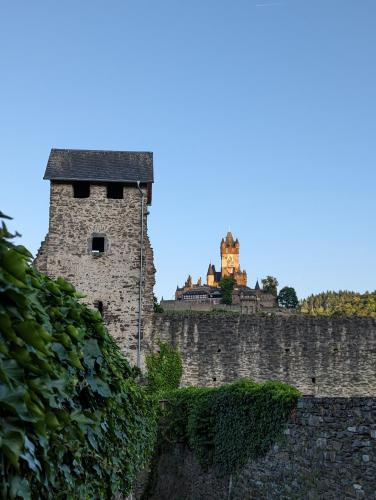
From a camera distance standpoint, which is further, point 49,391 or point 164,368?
point 164,368

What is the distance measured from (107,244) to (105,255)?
0.44m

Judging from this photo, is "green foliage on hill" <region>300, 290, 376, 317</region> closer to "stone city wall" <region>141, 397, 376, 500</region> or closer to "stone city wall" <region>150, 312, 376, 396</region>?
"stone city wall" <region>150, 312, 376, 396</region>

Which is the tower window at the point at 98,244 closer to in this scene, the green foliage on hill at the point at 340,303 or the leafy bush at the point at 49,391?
the leafy bush at the point at 49,391

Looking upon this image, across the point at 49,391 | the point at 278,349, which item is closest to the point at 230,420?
the point at 49,391

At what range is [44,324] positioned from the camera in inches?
159

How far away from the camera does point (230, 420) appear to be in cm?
1482

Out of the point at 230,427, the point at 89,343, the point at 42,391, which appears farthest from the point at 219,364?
the point at 42,391

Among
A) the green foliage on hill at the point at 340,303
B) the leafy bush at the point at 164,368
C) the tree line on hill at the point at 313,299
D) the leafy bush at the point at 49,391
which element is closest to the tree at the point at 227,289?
the tree line on hill at the point at 313,299

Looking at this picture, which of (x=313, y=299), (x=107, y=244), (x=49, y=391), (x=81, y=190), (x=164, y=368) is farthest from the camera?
(x=313, y=299)

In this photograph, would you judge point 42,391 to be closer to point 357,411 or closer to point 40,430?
point 40,430

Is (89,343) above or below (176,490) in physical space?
above

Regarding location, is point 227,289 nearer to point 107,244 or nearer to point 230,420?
point 107,244

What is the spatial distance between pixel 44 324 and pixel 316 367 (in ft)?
85.7

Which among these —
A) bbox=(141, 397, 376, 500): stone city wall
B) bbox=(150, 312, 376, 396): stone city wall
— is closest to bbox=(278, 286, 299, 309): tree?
bbox=(150, 312, 376, 396): stone city wall
